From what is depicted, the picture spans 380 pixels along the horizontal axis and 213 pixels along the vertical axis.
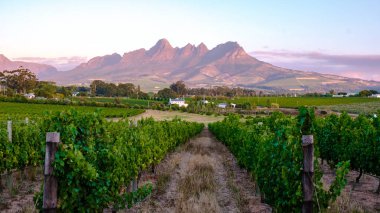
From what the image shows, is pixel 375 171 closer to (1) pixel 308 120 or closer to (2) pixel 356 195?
(2) pixel 356 195

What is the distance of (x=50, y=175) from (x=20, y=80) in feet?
442

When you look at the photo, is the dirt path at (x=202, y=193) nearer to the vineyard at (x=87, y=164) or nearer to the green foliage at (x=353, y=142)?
the vineyard at (x=87, y=164)

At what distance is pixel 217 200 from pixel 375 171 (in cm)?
577

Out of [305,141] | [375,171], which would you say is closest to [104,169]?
[305,141]

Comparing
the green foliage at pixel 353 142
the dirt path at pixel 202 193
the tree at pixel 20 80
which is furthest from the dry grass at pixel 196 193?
the tree at pixel 20 80

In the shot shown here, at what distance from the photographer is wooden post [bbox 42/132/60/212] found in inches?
251

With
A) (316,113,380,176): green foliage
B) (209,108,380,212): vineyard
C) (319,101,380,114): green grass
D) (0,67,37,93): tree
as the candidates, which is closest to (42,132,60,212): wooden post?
(209,108,380,212): vineyard

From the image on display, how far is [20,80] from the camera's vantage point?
12888 cm

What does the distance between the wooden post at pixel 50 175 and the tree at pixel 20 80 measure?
13379 centimetres

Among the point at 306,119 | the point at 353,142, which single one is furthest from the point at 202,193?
the point at 353,142

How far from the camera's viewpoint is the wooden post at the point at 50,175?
636 cm

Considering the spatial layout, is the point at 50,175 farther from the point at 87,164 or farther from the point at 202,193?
the point at 202,193

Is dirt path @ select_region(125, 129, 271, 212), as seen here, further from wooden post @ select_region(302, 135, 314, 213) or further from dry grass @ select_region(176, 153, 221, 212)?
wooden post @ select_region(302, 135, 314, 213)

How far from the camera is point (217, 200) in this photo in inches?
450
